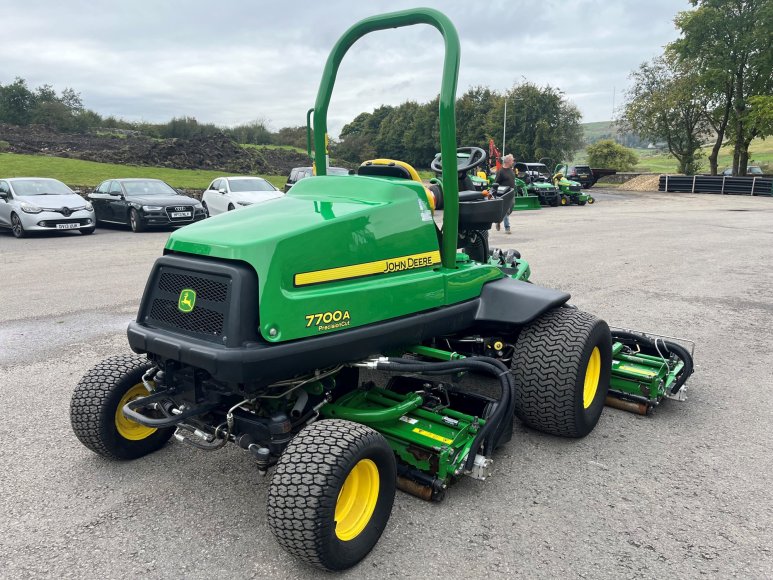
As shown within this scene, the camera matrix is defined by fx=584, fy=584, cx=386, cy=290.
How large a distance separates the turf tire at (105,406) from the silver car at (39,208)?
12.0 meters

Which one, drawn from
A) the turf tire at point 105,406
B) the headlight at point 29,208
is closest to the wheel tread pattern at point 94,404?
the turf tire at point 105,406

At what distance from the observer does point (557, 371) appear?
3.39 metres

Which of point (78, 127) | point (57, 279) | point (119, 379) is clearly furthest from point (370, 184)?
point (78, 127)

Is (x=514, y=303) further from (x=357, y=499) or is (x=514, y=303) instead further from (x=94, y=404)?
(x=94, y=404)

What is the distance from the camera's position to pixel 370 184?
125 inches

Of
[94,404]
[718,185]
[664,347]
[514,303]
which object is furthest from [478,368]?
[718,185]

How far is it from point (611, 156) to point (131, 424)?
151ft

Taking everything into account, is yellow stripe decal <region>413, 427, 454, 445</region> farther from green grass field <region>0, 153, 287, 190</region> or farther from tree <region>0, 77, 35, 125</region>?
tree <region>0, 77, 35, 125</region>

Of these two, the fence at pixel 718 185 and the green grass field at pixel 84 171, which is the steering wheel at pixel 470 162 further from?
the fence at pixel 718 185

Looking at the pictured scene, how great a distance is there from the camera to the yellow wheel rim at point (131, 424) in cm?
317

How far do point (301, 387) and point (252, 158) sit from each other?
32222 mm

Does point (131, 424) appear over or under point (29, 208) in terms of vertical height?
under

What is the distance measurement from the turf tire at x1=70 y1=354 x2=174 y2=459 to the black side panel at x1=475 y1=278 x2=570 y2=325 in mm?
2019

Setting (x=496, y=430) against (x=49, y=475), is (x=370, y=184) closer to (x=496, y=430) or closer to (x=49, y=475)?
(x=496, y=430)
